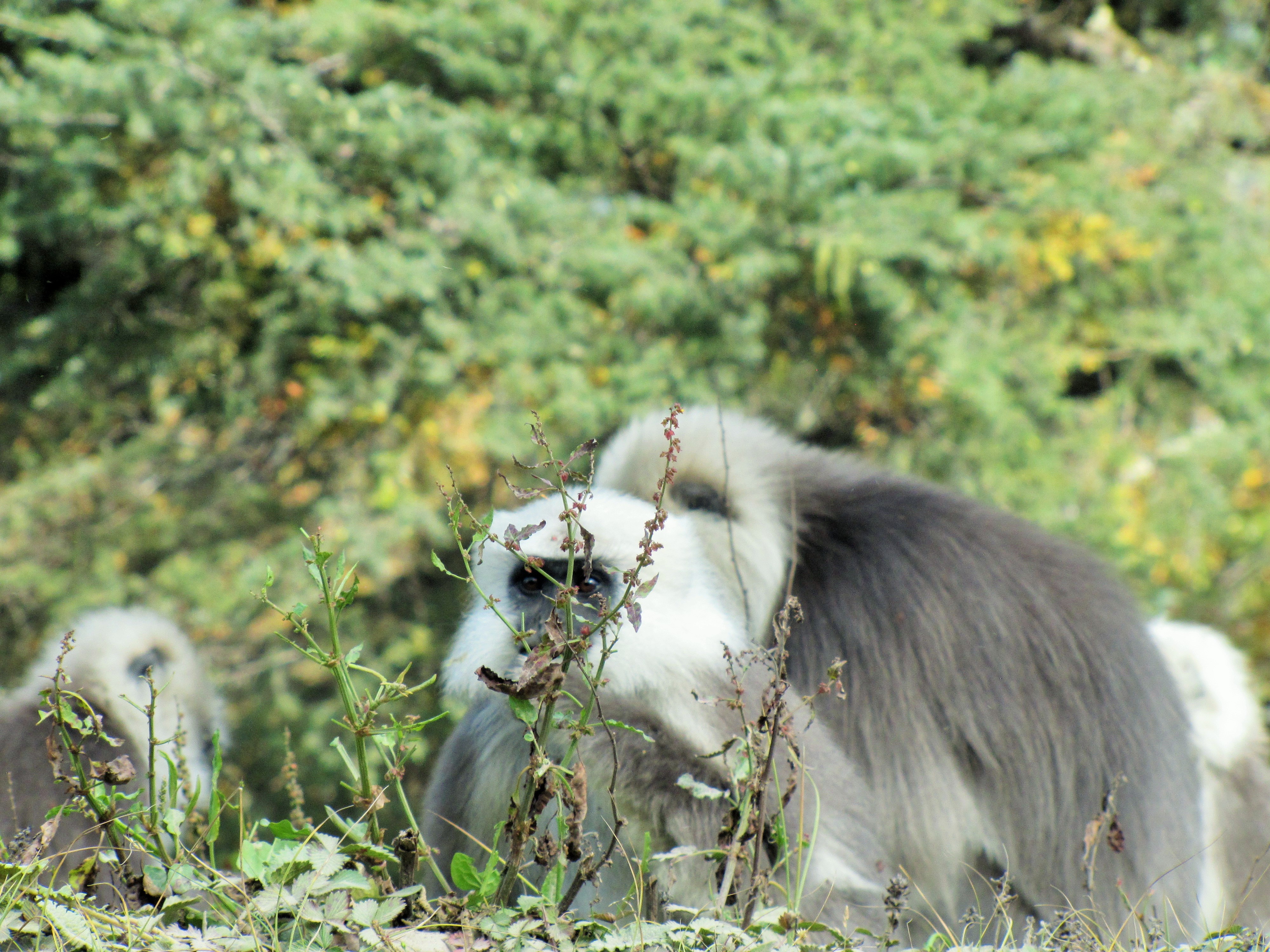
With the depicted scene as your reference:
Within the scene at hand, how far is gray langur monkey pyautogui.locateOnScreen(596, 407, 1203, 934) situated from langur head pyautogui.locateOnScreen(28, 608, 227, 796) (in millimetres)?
1929

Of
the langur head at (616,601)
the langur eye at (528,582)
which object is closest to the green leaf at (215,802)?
the langur head at (616,601)

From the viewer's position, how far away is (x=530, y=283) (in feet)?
16.9

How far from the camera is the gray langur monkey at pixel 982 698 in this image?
9.33ft

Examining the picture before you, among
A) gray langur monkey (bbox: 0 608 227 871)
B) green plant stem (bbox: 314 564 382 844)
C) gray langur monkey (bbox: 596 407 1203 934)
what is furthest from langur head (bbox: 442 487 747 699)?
gray langur monkey (bbox: 0 608 227 871)

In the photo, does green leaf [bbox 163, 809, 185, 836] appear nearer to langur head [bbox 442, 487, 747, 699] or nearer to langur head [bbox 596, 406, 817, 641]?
langur head [bbox 442, 487, 747, 699]

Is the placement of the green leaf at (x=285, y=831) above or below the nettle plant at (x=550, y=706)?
below

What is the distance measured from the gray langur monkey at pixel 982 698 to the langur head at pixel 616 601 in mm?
303

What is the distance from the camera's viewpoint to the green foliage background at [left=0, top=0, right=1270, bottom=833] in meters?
4.92

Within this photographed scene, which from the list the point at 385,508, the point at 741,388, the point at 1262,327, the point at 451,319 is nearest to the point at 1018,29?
the point at 1262,327

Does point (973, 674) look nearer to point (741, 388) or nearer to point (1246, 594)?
point (741, 388)

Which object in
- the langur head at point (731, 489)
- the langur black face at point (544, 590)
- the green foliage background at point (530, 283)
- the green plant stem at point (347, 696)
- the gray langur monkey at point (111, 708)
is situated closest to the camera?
the green plant stem at point (347, 696)

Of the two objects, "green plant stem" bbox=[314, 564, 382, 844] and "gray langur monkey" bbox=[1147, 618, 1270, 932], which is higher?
"green plant stem" bbox=[314, 564, 382, 844]

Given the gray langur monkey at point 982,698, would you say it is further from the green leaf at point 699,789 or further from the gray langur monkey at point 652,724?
the green leaf at point 699,789

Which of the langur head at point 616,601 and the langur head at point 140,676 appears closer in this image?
the langur head at point 616,601
